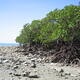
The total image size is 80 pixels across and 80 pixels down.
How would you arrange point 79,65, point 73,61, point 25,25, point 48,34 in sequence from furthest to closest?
point 25,25, point 48,34, point 73,61, point 79,65

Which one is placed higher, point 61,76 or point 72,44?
point 72,44

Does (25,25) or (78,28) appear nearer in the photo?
(78,28)

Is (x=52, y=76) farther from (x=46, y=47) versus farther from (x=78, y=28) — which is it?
(x=46, y=47)

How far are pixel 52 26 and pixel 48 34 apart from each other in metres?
1.13

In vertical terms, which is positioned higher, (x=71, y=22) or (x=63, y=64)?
(x=71, y=22)

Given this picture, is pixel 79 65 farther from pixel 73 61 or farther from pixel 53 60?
pixel 53 60

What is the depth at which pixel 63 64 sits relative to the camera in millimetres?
12234

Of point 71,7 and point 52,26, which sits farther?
point 52,26

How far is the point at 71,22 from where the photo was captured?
12.6m

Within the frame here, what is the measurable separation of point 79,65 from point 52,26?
4574 mm

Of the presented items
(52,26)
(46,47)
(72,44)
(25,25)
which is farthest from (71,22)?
(25,25)

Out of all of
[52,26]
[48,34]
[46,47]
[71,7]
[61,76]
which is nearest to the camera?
[61,76]

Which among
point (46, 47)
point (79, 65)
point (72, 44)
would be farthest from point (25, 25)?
point (79, 65)

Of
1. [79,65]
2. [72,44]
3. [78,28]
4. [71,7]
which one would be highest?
[71,7]
